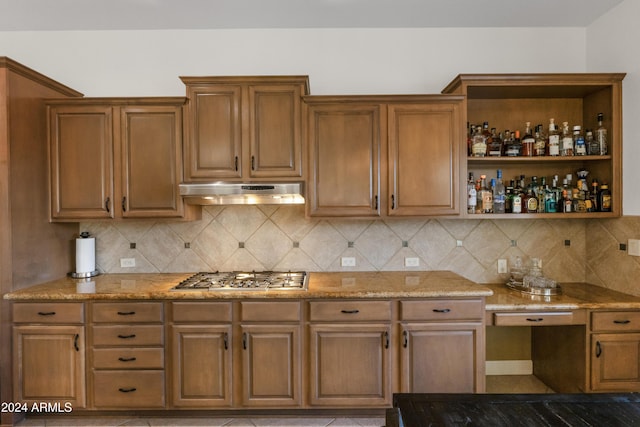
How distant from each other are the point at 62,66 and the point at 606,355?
15.3ft

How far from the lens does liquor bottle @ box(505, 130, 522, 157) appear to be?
8.80 feet

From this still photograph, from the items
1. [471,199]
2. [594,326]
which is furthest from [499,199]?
[594,326]

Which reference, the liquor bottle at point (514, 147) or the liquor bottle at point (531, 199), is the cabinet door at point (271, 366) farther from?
the liquor bottle at point (514, 147)

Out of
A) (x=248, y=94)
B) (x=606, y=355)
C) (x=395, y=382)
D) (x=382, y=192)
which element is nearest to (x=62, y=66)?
(x=248, y=94)

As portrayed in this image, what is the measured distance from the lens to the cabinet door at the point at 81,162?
2.59 metres

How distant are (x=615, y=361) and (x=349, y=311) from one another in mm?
1788

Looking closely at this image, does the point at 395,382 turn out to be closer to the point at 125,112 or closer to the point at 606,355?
the point at 606,355

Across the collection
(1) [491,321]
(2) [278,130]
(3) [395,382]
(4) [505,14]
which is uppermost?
(4) [505,14]

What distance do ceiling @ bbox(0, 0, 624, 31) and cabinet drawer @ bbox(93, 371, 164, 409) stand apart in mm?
2631

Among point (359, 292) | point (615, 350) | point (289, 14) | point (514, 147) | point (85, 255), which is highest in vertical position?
point (289, 14)

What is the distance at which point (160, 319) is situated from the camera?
2.30 meters

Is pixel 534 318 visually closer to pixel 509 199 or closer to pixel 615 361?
pixel 615 361

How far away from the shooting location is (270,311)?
7.55 ft

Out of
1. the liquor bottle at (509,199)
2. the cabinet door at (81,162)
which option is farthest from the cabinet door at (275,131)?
the liquor bottle at (509,199)
